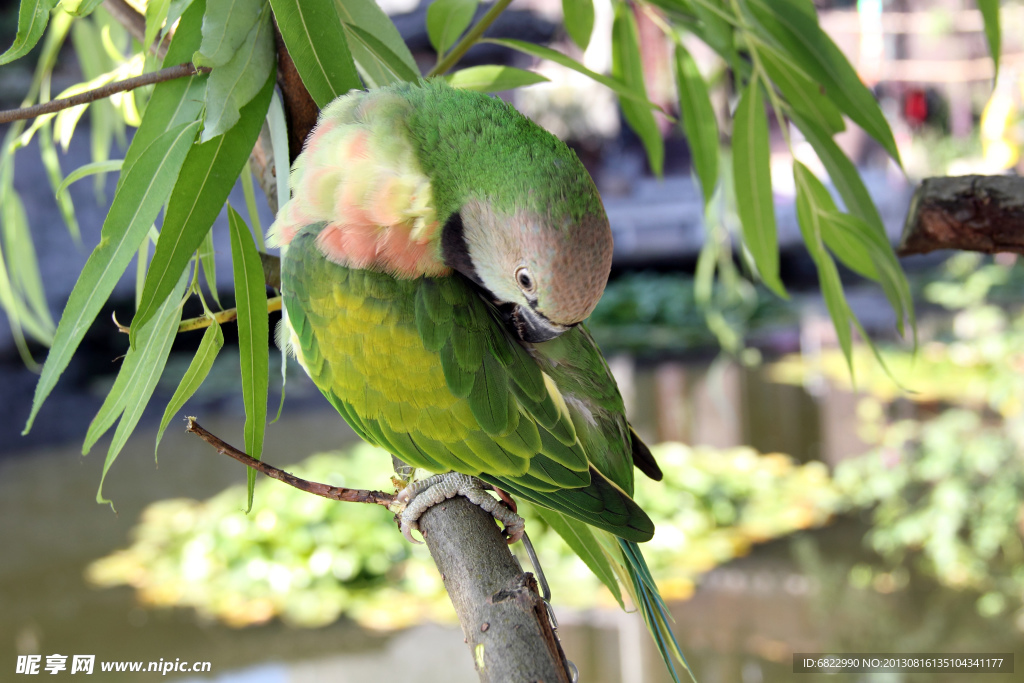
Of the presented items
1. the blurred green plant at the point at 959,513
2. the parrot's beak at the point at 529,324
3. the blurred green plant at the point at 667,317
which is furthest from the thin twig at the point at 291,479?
the blurred green plant at the point at 667,317

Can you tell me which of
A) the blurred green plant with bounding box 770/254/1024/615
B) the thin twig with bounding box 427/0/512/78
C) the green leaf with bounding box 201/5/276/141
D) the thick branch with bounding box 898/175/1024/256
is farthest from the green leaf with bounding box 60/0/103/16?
the blurred green plant with bounding box 770/254/1024/615

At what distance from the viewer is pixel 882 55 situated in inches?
387

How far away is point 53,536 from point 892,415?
517 centimetres

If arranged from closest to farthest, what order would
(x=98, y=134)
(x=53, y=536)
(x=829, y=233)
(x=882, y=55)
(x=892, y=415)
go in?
(x=829, y=233) → (x=98, y=134) → (x=53, y=536) → (x=892, y=415) → (x=882, y=55)

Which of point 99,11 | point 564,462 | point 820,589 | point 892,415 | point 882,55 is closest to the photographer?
point 564,462

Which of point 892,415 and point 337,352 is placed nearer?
point 337,352

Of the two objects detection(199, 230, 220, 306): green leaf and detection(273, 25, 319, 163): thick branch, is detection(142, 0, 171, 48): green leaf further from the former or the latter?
detection(199, 230, 220, 306): green leaf

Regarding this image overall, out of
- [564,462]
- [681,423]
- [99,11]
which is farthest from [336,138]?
[681,423]

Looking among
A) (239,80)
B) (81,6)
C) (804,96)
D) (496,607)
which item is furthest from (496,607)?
(804,96)

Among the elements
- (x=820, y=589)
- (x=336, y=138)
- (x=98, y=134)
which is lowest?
(x=820, y=589)

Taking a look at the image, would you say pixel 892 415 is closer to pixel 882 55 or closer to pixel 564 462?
pixel 564 462

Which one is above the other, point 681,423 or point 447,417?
point 681,423

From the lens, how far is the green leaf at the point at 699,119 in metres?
1.37

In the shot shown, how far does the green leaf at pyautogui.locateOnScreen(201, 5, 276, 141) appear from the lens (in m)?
0.81
